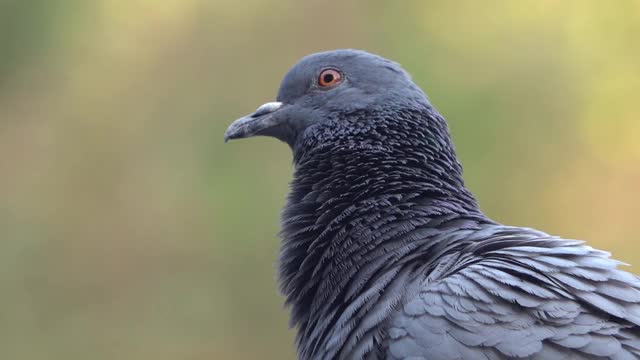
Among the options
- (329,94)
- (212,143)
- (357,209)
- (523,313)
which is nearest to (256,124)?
(329,94)

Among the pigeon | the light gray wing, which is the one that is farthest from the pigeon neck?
the light gray wing

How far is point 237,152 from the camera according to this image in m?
9.38

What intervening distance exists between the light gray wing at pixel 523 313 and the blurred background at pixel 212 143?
5584mm

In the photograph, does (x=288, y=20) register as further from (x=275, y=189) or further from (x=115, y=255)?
(x=115, y=255)

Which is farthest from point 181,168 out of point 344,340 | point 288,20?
point 344,340

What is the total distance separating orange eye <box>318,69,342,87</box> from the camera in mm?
4936

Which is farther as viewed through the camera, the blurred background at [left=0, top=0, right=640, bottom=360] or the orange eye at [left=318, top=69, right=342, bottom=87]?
the blurred background at [left=0, top=0, right=640, bottom=360]

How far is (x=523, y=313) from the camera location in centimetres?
333

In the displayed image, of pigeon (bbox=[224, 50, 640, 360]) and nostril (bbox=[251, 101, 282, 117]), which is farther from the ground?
nostril (bbox=[251, 101, 282, 117])

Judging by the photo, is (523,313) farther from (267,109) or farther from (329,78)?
(267,109)

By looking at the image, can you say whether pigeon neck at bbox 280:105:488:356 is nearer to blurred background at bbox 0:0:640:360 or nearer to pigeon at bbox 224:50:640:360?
pigeon at bbox 224:50:640:360

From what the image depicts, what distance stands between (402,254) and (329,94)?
1274mm

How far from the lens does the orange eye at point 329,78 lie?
4.94 metres

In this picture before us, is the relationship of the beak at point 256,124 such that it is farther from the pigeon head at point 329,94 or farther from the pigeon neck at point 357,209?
the pigeon neck at point 357,209
